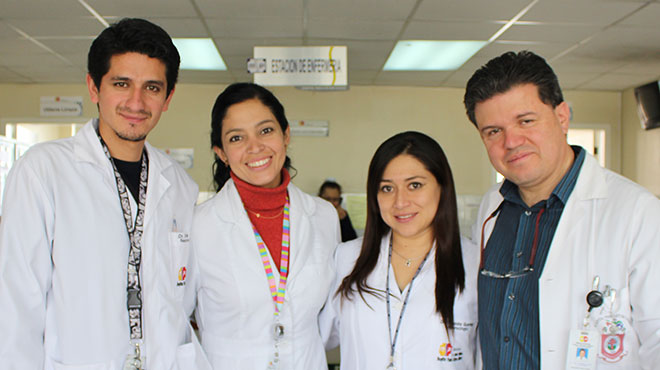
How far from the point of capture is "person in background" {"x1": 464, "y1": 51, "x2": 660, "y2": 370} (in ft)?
4.44

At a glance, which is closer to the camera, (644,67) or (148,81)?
(148,81)

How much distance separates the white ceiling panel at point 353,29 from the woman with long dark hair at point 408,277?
2596mm

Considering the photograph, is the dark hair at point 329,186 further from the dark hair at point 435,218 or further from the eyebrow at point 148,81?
the eyebrow at point 148,81

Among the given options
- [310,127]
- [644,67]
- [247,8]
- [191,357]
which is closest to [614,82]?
[644,67]

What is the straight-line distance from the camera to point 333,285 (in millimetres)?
2023

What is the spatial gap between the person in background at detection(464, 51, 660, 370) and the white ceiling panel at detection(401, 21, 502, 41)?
2844 millimetres

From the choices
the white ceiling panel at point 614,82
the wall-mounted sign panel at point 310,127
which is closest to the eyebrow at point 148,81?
the wall-mounted sign panel at point 310,127

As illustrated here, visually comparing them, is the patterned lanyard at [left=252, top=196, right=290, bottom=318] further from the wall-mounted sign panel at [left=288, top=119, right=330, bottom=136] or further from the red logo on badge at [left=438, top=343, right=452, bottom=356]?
the wall-mounted sign panel at [left=288, top=119, right=330, bottom=136]

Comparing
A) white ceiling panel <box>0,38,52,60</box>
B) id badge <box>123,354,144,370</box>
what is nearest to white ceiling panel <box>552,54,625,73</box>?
id badge <box>123,354,144,370</box>

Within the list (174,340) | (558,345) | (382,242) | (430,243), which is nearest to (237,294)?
(174,340)

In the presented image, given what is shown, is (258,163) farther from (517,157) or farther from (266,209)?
(517,157)

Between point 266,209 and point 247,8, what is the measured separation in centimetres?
248

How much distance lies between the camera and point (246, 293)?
5.93 feet

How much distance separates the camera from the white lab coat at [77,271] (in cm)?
144
